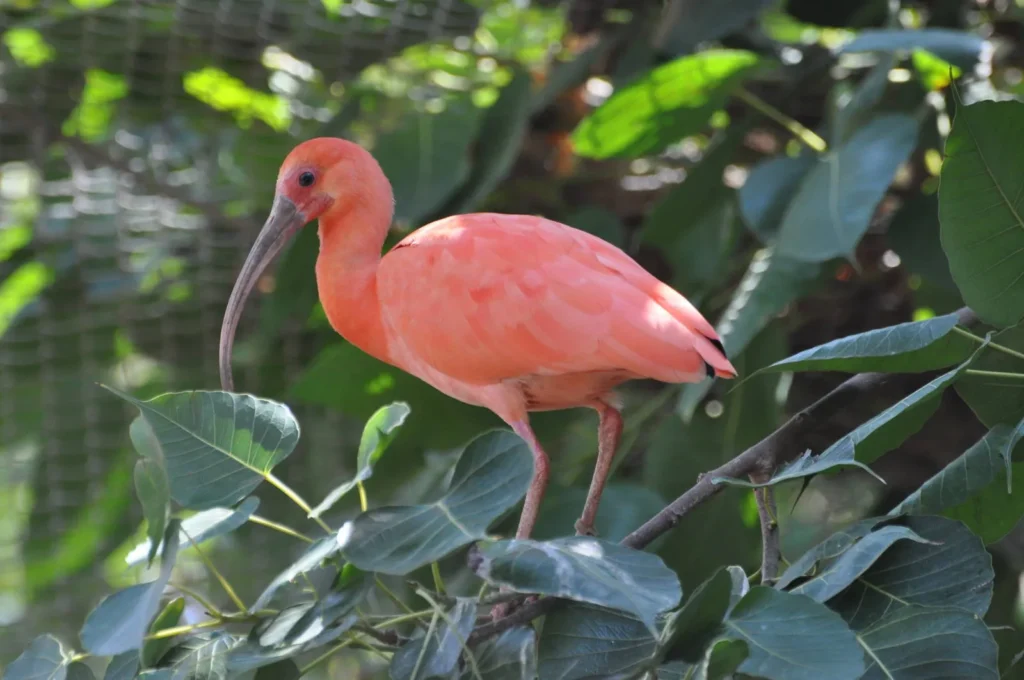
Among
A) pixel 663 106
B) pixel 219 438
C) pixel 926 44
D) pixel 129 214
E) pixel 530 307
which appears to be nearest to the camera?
A: pixel 219 438

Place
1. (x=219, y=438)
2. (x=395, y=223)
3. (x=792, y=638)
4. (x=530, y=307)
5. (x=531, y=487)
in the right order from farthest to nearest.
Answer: (x=395, y=223)
(x=531, y=487)
(x=530, y=307)
(x=219, y=438)
(x=792, y=638)

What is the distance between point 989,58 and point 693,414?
699 millimetres

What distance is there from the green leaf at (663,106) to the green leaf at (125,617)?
1097 mm

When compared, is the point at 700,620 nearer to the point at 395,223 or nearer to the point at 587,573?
the point at 587,573

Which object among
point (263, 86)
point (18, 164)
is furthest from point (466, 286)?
point (18, 164)

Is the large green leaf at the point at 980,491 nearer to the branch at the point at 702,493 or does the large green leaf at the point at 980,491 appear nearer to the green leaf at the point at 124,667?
the branch at the point at 702,493

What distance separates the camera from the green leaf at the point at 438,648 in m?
0.79

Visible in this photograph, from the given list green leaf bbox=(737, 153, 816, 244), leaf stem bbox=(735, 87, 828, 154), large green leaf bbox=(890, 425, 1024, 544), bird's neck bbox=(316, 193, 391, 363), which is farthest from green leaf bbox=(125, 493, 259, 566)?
leaf stem bbox=(735, 87, 828, 154)

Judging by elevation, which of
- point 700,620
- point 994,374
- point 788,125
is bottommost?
point 788,125

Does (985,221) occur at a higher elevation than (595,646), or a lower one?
higher

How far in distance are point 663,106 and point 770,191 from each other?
23 cm

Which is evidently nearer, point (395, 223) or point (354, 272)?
point (354, 272)

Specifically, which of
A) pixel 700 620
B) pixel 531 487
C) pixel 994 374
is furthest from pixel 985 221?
pixel 531 487

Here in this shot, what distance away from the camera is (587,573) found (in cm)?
71
